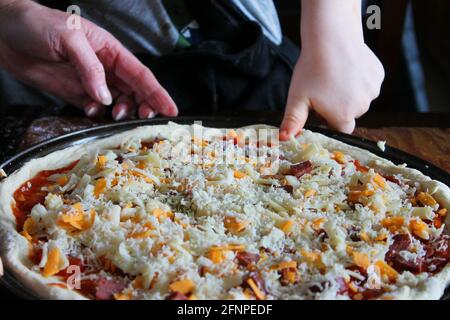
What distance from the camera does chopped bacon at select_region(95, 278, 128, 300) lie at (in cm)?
120

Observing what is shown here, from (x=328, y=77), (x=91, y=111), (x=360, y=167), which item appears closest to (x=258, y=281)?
(x=360, y=167)

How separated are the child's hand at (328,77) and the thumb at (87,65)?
2.31ft

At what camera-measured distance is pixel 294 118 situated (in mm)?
1918

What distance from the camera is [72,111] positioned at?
98.0 inches

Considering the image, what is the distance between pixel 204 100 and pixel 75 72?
55 centimetres

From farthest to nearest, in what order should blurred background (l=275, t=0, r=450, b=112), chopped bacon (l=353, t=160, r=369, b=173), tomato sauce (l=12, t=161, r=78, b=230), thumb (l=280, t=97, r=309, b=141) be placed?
blurred background (l=275, t=0, r=450, b=112), thumb (l=280, t=97, r=309, b=141), chopped bacon (l=353, t=160, r=369, b=173), tomato sauce (l=12, t=161, r=78, b=230)

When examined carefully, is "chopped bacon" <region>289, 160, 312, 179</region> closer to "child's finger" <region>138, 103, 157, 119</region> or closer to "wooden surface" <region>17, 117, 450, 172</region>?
"wooden surface" <region>17, 117, 450, 172</region>

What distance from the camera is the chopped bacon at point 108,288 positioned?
1201 mm

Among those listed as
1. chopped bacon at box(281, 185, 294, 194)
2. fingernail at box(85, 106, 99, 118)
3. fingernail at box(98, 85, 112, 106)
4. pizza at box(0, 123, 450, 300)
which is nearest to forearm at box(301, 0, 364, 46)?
pizza at box(0, 123, 450, 300)

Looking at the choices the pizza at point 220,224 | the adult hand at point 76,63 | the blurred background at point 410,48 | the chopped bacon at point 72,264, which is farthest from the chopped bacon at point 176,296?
the blurred background at point 410,48

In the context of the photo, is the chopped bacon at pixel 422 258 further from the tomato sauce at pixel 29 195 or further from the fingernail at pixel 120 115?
the fingernail at pixel 120 115

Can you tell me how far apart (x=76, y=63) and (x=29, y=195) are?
75cm

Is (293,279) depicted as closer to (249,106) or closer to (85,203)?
(85,203)

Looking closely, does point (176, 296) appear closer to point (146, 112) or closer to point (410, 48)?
point (146, 112)
